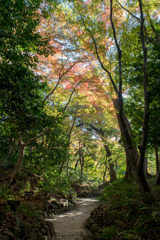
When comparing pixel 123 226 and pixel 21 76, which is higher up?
pixel 21 76

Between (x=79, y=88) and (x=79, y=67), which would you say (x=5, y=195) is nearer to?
(x=79, y=88)

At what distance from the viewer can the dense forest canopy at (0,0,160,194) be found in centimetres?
339

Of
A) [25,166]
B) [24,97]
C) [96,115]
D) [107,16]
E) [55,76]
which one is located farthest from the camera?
[96,115]

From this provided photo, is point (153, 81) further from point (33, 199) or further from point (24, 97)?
point (33, 199)

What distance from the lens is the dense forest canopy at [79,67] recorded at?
3.39 metres

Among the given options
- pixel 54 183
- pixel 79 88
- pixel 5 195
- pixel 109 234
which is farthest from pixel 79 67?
pixel 109 234

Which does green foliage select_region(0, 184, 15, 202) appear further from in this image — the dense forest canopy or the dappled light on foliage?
the dense forest canopy

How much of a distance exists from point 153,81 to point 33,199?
7.08 m

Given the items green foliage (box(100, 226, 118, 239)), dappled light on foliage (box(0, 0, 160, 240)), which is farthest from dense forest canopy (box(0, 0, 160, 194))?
green foliage (box(100, 226, 118, 239))

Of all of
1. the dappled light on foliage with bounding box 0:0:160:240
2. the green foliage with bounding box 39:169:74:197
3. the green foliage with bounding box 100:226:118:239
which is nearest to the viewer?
the dappled light on foliage with bounding box 0:0:160:240

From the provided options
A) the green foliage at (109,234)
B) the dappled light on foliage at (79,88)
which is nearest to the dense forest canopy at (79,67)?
the dappled light on foliage at (79,88)

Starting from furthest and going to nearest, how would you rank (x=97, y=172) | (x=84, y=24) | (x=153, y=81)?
(x=97, y=172), (x=84, y=24), (x=153, y=81)

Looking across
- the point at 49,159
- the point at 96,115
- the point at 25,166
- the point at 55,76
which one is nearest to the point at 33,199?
the point at 49,159

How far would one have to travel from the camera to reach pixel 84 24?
553cm
